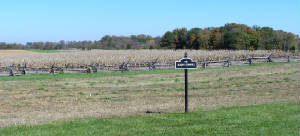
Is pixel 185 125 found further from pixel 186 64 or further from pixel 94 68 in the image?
pixel 94 68

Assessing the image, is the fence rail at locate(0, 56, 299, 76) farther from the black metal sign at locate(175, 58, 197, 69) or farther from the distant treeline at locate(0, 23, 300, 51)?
the distant treeline at locate(0, 23, 300, 51)

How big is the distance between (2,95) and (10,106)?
15.6 ft

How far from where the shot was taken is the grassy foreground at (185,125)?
27.6 ft

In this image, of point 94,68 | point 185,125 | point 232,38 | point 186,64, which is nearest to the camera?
point 185,125

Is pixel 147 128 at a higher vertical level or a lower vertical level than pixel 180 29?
lower

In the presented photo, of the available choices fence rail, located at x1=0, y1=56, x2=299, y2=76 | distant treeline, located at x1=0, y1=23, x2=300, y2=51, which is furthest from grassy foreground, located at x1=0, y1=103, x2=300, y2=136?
distant treeline, located at x1=0, y1=23, x2=300, y2=51

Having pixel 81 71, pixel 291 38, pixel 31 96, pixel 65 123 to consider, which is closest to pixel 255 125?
pixel 65 123

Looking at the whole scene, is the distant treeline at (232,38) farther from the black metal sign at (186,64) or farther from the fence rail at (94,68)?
the black metal sign at (186,64)

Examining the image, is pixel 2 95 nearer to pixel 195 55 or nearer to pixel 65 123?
pixel 65 123

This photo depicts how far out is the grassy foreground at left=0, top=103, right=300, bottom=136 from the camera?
27.6ft

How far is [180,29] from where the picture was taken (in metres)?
106

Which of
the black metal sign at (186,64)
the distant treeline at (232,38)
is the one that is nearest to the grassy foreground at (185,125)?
the black metal sign at (186,64)

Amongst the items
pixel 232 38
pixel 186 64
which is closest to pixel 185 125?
pixel 186 64

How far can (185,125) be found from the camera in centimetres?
920
